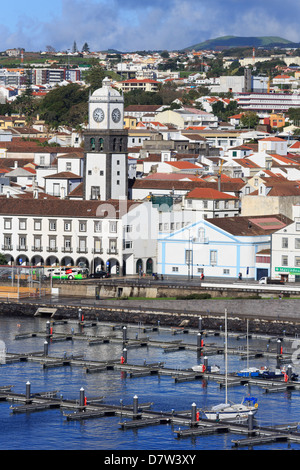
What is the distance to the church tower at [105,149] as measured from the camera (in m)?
88.9

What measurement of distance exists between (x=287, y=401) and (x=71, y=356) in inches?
479

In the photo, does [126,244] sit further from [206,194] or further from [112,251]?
[206,194]

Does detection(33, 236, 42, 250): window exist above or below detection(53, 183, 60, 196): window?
below

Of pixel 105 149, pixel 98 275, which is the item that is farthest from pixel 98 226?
pixel 105 149

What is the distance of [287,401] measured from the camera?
52.3 meters

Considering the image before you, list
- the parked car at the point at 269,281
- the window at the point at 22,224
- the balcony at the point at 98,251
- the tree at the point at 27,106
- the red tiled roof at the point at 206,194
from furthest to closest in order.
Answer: the tree at the point at 27,106, the red tiled roof at the point at 206,194, the window at the point at 22,224, the balcony at the point at 98,251, the parked car at the point at 269,281

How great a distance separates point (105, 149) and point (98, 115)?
2.27 m

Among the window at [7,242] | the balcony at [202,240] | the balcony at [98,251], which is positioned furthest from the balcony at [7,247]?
the balcony at [202,240]

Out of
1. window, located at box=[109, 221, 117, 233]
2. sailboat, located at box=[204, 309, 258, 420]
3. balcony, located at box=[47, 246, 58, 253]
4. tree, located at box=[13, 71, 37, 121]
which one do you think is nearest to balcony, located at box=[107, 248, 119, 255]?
window, located at box=[109, 221, 117, 233]

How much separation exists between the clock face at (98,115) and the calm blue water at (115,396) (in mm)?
23530

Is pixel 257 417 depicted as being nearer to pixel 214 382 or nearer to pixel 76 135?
pixel 214 382

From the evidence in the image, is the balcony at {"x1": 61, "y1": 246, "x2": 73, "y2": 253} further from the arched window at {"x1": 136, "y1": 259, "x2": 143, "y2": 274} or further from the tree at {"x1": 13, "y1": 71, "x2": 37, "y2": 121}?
the tree at {"x1": 13, "y1": 71, "x2": 37, "y2": 121}

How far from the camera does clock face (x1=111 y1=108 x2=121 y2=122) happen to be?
294ft

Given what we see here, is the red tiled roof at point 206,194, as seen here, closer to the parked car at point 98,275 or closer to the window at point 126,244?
the window at point 126,244
